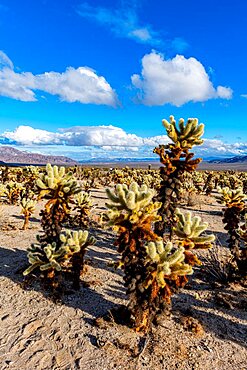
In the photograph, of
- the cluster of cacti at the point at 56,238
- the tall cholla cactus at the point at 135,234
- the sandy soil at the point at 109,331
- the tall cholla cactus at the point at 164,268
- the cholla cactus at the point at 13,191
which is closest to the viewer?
the sandy soil at the point at 109,331

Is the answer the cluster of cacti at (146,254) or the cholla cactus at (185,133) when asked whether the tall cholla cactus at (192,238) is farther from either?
the cholla cactus at (185,133)

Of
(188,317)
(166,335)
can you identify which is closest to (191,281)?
(188,317)

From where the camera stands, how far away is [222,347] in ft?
14.6

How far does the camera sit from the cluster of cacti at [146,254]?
4.36 meters

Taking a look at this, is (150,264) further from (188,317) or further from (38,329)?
(38,329)

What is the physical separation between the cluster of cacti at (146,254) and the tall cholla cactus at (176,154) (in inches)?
58.8

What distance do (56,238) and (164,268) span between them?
3.09 meters

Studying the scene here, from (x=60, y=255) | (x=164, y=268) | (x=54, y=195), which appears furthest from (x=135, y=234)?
(x=54, y=195)

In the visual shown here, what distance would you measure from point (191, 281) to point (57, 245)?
3.25m

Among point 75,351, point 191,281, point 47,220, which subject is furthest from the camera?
point 191,281

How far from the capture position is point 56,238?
6465mm

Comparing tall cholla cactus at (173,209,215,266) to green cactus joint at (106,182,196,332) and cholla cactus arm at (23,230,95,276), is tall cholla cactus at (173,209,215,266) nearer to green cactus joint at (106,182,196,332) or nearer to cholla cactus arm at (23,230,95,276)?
green cactus joint at (106,182,196,332)

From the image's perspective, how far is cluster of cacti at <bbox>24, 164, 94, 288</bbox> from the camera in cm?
586

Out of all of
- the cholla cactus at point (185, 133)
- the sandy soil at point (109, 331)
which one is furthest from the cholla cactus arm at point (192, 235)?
the cholla cactus at point (185, 133)
